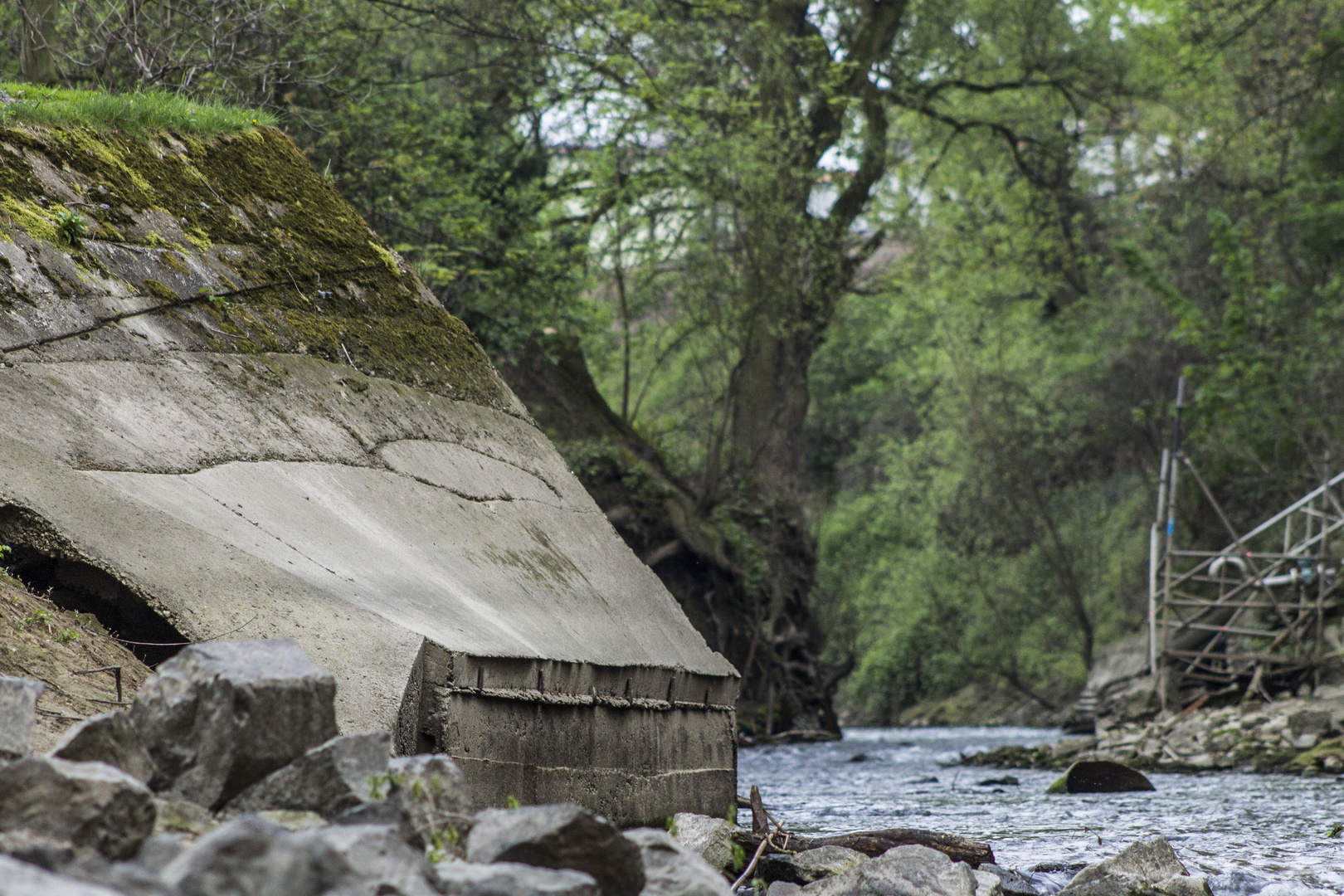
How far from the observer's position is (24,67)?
25.1 ft

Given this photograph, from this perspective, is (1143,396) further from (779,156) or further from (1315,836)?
(1315,836)

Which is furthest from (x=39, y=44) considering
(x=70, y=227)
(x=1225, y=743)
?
(x=1225, y=743)

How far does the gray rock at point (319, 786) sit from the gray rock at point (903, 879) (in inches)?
66.5

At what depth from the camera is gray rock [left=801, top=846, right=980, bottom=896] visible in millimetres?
3494

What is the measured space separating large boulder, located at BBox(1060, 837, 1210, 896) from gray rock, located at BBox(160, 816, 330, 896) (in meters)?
3.05

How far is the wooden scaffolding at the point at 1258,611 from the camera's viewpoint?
14602mm

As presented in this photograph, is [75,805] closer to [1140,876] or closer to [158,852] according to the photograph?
[158,852]

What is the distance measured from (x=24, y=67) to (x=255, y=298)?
3931 millimetres

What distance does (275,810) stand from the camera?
8.00 ft

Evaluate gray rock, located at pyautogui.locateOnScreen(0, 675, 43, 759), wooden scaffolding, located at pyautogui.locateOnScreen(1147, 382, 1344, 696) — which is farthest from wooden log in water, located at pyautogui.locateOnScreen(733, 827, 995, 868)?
wooden scaffolding, located at pyautogui.locateOnScreen(1147, 382, 1344, 696)

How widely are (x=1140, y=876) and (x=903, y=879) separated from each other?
1.10m

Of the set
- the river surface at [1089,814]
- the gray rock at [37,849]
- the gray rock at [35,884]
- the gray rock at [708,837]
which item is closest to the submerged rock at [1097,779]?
the river surface at [1089,814]

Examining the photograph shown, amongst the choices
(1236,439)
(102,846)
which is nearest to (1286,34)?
(1236,439)

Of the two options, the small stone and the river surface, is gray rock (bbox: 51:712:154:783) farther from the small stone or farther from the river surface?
the river surface
